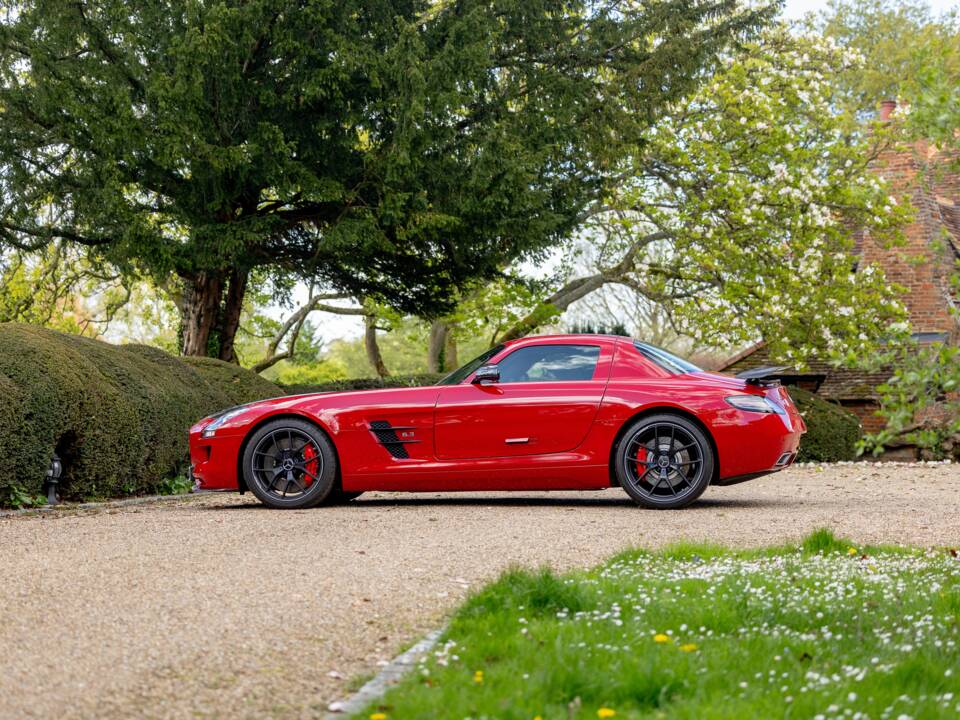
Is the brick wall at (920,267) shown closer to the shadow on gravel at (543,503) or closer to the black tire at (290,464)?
the shadow on gravel at (543,503)

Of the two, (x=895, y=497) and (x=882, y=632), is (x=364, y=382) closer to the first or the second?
(x=895, y=497)

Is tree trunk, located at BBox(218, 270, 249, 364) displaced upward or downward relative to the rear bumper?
upward

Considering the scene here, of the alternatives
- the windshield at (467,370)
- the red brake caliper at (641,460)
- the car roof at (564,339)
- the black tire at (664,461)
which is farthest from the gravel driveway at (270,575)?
the car roof at (564,339)

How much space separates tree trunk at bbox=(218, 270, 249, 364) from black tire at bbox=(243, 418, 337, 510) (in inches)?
446

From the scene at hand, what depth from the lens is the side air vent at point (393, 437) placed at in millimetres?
10328

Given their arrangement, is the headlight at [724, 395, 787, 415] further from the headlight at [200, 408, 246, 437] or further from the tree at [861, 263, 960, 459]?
the tree at [861, 263, 960, 459]

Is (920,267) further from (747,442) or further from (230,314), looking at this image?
(747,442)

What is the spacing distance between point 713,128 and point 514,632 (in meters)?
22.2

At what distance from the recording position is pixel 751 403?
396 inches

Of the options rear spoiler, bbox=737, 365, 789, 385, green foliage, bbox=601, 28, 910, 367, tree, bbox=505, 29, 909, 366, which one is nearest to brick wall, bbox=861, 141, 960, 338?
tree, bbox=505, 29, 909, 366

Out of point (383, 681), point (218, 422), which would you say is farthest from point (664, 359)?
point (383, 681)

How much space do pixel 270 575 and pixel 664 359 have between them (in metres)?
5.07

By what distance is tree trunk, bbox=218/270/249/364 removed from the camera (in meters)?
21.5

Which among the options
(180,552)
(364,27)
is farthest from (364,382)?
(180,552)
